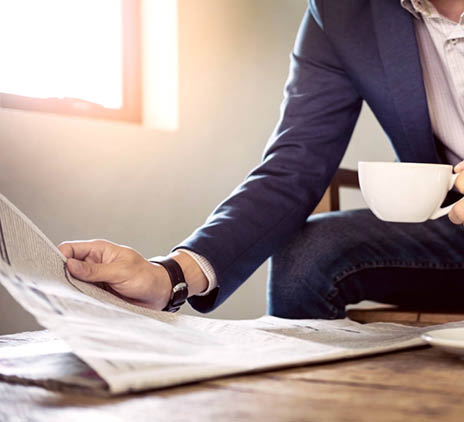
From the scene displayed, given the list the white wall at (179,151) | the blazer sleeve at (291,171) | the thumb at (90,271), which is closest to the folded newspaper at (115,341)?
the thumb at (90,271)

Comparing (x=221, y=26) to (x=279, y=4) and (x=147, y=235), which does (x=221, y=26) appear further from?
(x=147, y=235)

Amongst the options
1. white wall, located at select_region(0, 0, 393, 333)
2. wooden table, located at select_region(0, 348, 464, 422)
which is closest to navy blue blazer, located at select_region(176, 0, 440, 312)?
wooden table, located at select_region(0, 348, 464, 422)

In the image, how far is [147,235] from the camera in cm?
181

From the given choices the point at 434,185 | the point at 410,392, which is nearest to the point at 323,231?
the point at 434,185

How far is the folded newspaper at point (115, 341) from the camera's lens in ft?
1.44

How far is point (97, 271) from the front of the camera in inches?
27.0

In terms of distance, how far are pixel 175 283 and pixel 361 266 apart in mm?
514

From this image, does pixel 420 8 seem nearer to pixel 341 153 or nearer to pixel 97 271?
pixel 341 153

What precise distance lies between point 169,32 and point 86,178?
56 cm

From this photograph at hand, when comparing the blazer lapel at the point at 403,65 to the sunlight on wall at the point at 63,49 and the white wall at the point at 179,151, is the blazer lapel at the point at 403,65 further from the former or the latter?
the sunlight on wall at the point at 63,49

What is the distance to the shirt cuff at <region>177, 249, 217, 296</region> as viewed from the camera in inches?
34.6

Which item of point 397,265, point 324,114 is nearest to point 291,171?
point 324,114

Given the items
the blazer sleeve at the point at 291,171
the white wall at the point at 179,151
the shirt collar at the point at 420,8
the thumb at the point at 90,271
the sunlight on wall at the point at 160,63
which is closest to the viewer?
the thumb at the point at 90,271

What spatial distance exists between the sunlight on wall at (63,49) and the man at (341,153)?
760 millimetres
